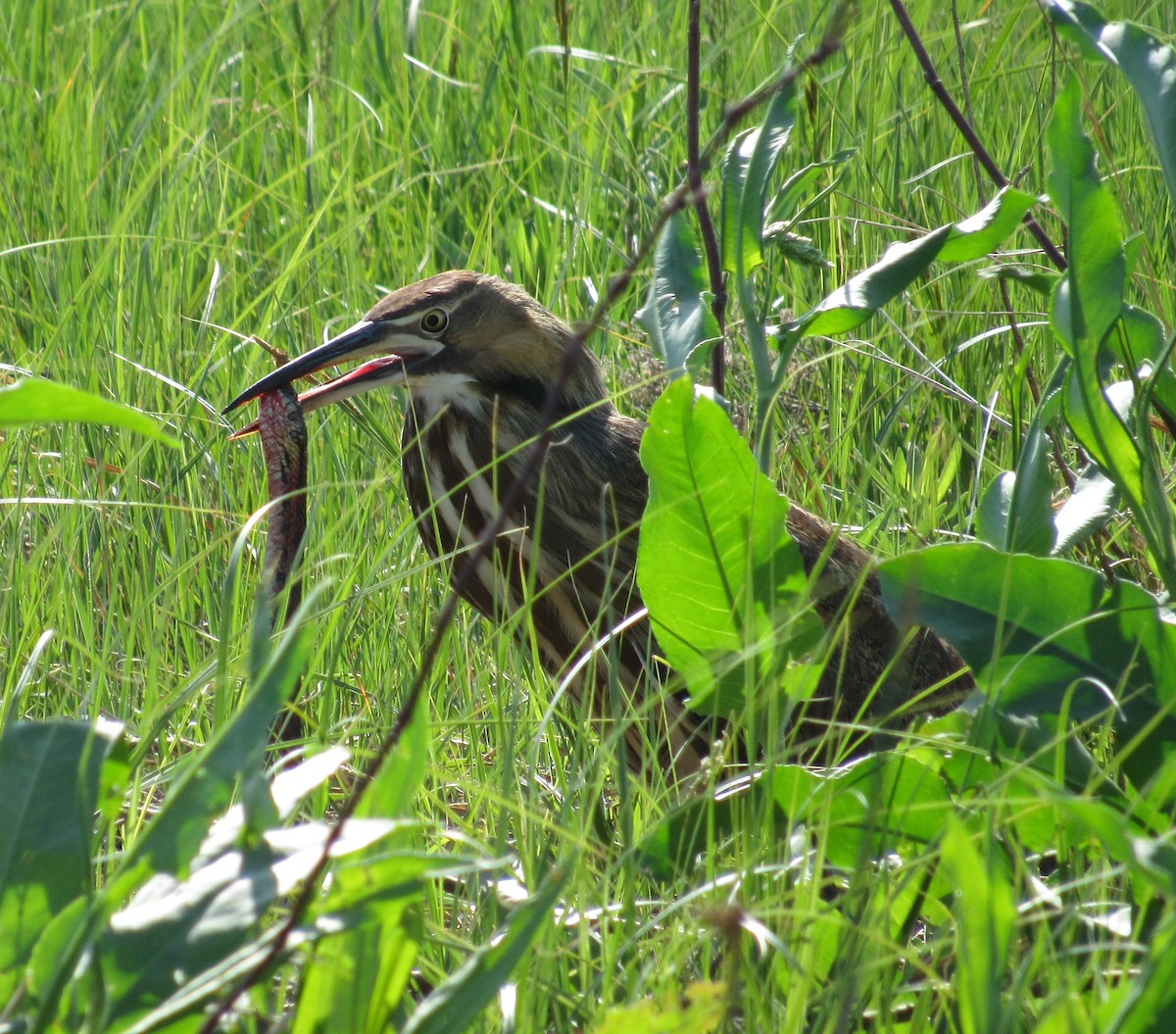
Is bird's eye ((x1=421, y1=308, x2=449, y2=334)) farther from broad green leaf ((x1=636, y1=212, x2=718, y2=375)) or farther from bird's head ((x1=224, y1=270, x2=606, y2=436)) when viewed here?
broad green leaf ((x1=636, y1=212, x2=718, y2=375))

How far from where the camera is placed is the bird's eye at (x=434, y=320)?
92.6 inches

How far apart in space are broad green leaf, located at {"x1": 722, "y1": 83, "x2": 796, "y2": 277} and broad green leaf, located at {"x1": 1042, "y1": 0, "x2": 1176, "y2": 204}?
0.31m

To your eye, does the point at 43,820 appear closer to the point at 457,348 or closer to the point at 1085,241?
the point at 1085,241

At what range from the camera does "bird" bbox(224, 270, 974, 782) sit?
231cm

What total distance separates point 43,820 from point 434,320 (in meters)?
1.29

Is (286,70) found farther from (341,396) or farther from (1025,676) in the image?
(1025,676)

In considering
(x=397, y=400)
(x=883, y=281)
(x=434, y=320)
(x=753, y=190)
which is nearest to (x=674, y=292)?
(x=753, y=190)

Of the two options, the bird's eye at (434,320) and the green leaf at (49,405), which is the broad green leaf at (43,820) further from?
the bird's eye at (434,320)

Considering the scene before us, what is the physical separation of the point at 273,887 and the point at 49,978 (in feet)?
0.55

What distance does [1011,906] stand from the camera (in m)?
1.08

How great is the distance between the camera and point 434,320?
7.74ft

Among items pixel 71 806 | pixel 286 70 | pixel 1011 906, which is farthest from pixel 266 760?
pixel 286 70

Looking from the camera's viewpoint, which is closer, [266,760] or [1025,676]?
[1025,676]

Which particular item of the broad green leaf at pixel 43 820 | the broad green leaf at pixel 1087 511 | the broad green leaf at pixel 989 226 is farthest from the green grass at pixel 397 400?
the broad green leaf at pixel 989 226
